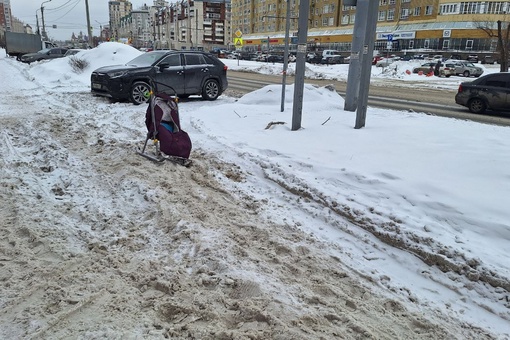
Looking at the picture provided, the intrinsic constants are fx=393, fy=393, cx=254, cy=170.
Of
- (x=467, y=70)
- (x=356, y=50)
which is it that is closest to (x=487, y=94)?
(x=356, y=50)

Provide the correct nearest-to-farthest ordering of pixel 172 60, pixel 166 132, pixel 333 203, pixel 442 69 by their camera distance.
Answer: pixel 333 203, pixel 166 132, pixel 172 60, pixel 442 69

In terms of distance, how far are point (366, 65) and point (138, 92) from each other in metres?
6.89

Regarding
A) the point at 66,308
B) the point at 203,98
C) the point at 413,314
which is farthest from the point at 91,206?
the point at 203,98

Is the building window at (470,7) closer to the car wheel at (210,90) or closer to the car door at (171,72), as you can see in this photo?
the car wheel at (210,90)

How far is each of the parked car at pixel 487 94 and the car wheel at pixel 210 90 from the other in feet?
29.7

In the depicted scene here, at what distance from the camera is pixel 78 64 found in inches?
884

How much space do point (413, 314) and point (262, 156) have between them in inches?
147

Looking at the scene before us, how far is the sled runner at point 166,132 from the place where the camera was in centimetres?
594

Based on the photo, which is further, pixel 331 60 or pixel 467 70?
pixel 331 60

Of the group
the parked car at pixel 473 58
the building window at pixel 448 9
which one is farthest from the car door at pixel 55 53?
the building window at pixel 448 9

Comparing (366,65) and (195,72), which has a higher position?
(366,65)

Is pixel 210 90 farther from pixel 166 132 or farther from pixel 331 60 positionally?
pixel 331 60

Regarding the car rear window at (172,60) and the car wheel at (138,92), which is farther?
the car rear window at (172,60)

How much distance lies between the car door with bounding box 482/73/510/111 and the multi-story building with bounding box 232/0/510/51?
38.3 metres
